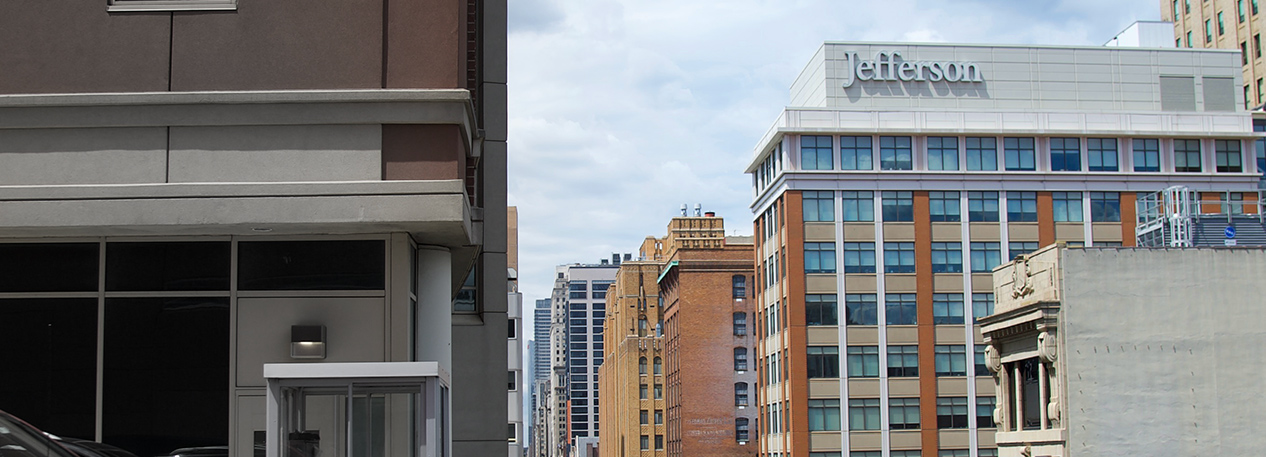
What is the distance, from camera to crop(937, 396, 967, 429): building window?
7125cm

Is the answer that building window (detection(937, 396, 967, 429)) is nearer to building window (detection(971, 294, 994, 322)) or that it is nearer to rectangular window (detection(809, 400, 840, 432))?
rectangular window (detection(809, 400, 840, 432))

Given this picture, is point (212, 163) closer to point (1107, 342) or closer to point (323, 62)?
point (323, 62)

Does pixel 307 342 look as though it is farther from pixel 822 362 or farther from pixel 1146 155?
pixel 1146 155

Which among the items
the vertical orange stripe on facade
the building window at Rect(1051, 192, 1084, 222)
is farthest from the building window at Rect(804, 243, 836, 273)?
the building window at Rect(1051, 192, 1084, 222)

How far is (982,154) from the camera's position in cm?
7456

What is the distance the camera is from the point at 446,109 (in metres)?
13.0

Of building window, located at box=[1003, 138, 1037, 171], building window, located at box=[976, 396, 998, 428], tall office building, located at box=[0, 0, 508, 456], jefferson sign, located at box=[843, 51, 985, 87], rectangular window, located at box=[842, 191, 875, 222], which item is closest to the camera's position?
tall office building, located at box=[0, 0, 508, 456]

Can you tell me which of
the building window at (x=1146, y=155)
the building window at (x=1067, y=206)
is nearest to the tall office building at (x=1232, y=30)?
the building window at (x=1146, y=155)

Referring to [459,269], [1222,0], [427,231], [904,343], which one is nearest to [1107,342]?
[904,343]

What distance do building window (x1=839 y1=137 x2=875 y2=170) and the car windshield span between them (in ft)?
230

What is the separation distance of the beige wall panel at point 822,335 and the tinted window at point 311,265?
6112 centimetres

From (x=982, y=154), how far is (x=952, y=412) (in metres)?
15.3

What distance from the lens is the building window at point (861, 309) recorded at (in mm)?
72875

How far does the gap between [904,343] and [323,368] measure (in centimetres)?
6476
